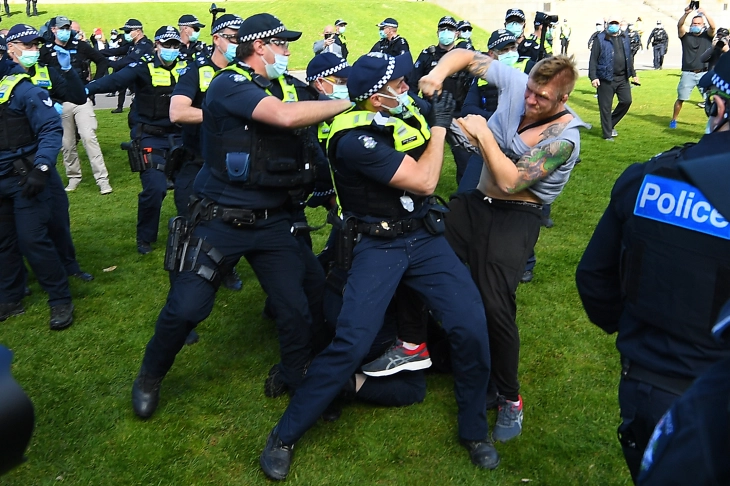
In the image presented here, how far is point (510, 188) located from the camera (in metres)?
3.83

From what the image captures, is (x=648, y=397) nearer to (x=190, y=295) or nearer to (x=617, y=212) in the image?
(x=617, y=212)

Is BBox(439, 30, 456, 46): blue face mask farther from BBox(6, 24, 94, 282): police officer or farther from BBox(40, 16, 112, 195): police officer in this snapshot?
BBox(6, 24, 94, 282): police officer

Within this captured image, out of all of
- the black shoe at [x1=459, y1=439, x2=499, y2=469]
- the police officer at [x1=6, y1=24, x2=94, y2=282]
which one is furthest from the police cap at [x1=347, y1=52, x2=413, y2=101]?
the police officer at [x1=6, y1=24, x2=94, y2=282]

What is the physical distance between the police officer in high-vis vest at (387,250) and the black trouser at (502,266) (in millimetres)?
285

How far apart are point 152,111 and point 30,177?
2141mm

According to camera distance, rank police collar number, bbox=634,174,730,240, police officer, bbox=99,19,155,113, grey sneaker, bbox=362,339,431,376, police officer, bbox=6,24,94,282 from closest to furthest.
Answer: police collar number, bbox=634,174,730,240
grey sneaker, bbox=362,339,431,376
police officer, bbox=6,24,94,282
police officer, bbox=99,19,155,113

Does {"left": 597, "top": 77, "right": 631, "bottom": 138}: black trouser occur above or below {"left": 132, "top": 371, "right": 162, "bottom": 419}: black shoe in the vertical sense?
above

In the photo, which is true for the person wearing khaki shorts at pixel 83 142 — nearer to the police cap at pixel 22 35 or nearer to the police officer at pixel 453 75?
the police cap at pixel 22 35

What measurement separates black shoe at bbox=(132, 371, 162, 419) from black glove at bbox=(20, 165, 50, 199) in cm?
204

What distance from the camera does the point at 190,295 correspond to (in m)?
3.95

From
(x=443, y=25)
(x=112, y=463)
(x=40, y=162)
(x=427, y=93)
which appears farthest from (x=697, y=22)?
(x=112, y=463)

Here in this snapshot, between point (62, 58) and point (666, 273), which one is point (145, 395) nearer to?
point (666, 273)

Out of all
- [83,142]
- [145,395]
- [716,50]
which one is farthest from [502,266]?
[716,50]

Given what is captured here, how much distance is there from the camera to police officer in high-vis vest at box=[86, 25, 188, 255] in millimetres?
7148
